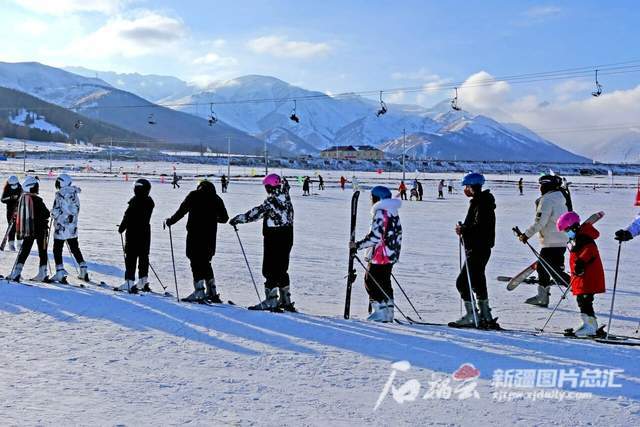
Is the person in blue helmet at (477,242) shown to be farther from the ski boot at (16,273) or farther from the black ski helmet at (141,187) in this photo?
the ski boot at (16,273)

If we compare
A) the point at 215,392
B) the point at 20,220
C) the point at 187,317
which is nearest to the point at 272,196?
the point at 187,317

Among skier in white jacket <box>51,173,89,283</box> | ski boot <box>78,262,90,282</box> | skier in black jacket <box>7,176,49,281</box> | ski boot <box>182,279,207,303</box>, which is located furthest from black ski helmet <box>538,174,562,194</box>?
skier in black jacket <box>7,176,49,281</box>

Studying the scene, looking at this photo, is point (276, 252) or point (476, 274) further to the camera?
point (276, 252)

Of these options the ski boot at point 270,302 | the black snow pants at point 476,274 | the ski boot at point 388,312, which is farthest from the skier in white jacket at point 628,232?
the ski boot at point 270,302

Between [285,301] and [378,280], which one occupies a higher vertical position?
[378,280]

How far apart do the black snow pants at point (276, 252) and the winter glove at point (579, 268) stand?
281 cm

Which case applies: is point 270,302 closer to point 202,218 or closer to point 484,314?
point 202,218

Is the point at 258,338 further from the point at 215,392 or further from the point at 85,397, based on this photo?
the point at 85,397

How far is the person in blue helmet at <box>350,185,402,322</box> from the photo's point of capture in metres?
6.15

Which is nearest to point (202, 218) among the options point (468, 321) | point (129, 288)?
point (129, 288)

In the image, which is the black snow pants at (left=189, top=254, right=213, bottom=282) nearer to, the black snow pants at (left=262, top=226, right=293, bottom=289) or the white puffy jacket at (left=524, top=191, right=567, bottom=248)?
the black snow pants at (left=262, top=226, right=293, bottom=289)

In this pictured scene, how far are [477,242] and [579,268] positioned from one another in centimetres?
97

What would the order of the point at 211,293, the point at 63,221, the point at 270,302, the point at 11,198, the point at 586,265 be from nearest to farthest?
1. the point at 586,265
2. the point at 270,302
3. the point at 211,293
4. the point at 63,221
5. the point at 11,198

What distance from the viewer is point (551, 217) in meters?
7.68
